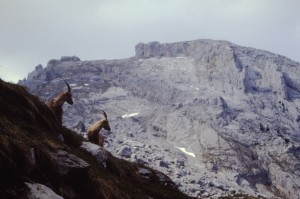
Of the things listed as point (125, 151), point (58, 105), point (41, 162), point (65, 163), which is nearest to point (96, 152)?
point (58, 105)

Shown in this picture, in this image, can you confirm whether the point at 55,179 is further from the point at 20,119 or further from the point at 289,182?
the point at 289,182

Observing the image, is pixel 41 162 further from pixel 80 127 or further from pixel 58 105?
pixel 80 127

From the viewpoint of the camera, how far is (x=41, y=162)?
567 inches

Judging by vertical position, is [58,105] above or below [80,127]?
above

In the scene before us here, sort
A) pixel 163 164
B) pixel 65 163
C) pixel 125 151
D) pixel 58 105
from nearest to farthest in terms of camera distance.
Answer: pixel 65 163
pixel 58 105
pixel 163 164
pixel 125 151

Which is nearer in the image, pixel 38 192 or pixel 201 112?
pixel 38 192

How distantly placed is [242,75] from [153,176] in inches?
5592

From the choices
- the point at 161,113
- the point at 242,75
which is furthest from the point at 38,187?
the point at 242,75

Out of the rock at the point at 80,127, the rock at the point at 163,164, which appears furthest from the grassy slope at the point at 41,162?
the rock at the point at 80,127

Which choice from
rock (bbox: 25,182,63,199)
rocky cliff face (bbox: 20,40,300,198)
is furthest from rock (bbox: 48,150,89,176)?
rocky cliff face (bbox: 20,40,300,198)

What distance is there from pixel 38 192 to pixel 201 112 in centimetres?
13600

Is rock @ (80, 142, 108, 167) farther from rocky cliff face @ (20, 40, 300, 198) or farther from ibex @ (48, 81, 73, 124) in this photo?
rocky cliff face @ (20, 40, 300, 198)

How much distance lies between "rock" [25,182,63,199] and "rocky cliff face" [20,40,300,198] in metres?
68.3

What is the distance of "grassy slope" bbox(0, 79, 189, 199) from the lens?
12141 mm
